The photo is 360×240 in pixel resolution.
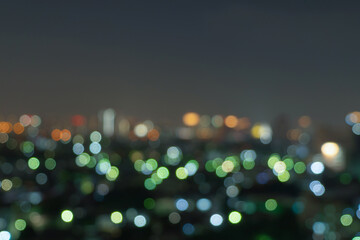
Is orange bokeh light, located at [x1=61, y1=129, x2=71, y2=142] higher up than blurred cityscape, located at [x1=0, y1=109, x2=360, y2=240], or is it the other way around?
orange bokeh light, located at [x1=61, y1=129, x2=71, y2=142]

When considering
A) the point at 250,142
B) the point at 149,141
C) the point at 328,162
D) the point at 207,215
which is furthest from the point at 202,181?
the point at 149,141

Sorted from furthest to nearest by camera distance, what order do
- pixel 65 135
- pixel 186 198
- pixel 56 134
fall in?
pixel 65 135 < pixel 56 134 < pixel 186 198

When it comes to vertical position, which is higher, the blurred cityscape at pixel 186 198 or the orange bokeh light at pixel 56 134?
the orange bokeh light at pixel 56 134

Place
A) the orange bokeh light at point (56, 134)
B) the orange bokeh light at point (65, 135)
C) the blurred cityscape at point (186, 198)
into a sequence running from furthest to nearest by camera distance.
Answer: the orange bokeh light at point (65, 135) < the orange bokeh light at point (56, 134) < the blurred cityscape at point (186, 198)

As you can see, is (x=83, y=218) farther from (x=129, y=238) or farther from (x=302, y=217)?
(x=302, y=217)

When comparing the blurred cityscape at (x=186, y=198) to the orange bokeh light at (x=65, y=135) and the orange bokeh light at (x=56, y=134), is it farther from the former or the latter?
the orange bokeh light at (x=65, y=135)

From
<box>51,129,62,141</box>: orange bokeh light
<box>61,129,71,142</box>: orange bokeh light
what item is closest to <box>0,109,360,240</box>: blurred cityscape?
<box>51,129,62,141</box>: orange bokeh light

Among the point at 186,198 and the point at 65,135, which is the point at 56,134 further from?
the point at 186,198

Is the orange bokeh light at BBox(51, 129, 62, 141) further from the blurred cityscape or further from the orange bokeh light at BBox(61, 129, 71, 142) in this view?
the blurred cityscape

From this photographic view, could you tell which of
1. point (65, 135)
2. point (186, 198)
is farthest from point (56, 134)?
point (186, 198)

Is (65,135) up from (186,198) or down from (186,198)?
up

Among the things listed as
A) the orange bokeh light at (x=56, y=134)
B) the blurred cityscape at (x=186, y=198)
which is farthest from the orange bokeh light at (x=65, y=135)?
the blurred cityscape at (x=186, y=198)
